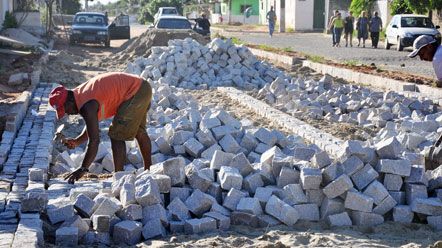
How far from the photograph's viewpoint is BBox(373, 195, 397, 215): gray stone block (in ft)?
21.2

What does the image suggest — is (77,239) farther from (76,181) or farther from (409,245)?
(409,245)

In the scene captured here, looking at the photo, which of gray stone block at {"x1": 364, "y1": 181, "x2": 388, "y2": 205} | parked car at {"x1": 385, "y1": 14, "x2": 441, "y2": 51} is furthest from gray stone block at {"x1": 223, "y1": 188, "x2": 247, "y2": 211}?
parked car at {"x1": 385, "y1": 14, "x2": 441, "y2": 51}

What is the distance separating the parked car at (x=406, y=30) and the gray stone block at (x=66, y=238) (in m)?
24.4

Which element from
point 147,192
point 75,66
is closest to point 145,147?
Result: point 147,192

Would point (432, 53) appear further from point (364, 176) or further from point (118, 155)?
point (118, 155)

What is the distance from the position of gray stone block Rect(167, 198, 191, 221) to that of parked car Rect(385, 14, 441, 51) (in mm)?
23526

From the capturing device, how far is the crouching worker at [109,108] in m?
6.80

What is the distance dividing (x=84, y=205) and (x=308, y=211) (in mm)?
1829

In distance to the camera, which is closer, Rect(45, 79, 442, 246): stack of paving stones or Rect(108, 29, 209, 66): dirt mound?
Rect(45, 79, 442, 246): stack of paving stones

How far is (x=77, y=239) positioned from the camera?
577 centimetres

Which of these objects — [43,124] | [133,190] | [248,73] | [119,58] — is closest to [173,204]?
[133,190]

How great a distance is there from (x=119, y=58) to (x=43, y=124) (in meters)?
14.4

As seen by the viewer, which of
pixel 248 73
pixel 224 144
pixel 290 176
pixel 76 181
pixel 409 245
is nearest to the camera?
pixel 409 245

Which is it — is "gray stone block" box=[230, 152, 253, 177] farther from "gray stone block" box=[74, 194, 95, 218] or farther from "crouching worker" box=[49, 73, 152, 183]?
"gray stone block" box=[74, 194, 95, 218]
